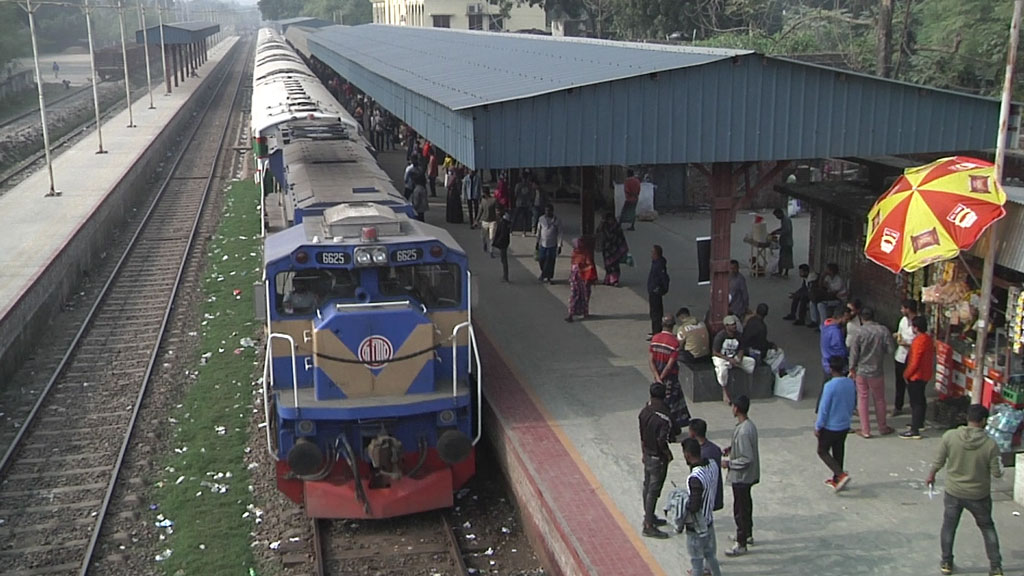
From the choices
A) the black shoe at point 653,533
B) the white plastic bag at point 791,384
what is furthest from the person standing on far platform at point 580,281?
the black shoe at point 653,533

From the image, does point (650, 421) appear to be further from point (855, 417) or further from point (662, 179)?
point (662, 179)

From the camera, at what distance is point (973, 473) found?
8.45 m

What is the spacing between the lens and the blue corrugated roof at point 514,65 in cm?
1400

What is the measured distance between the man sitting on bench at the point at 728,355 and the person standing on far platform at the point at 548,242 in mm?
6125

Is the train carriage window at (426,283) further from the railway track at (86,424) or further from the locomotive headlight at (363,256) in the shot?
the railway track at (86,424)

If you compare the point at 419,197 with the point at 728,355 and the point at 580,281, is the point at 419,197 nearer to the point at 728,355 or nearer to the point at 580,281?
the point at 580,281

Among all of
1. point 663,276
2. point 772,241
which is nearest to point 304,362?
point 663,276

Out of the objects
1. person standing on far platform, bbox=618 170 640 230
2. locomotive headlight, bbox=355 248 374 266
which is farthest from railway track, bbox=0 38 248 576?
person standing on far platform, bbox=618 170 640 230

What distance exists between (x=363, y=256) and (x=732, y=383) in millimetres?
5226

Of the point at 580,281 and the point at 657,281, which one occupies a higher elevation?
the point at 657,281

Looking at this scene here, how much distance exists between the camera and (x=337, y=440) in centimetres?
1066

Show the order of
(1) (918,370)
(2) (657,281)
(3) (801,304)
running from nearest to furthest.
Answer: (1) (918,370), (2) (657,281), (3) (801,304)

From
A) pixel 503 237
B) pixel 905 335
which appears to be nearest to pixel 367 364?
pixel 905 335

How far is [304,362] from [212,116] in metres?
48.7
